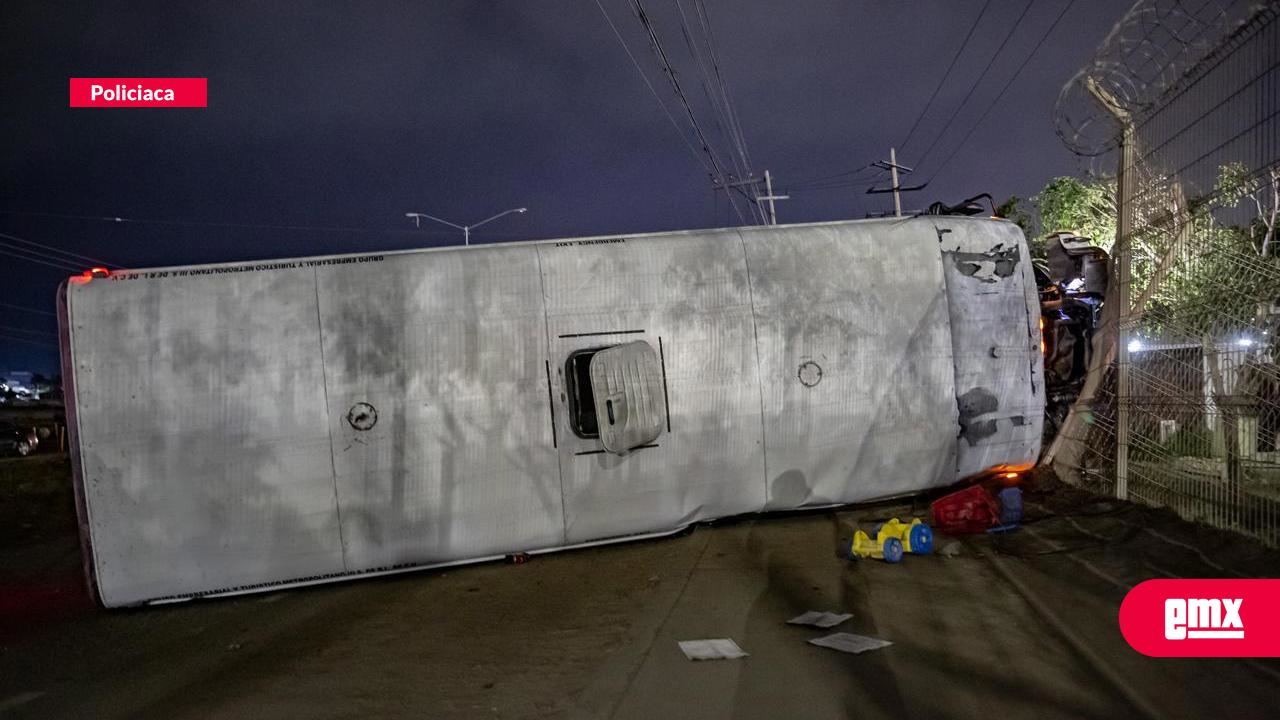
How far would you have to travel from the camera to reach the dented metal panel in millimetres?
7008

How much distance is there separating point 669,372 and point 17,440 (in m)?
25.5

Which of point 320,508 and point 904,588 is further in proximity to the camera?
point 320,508

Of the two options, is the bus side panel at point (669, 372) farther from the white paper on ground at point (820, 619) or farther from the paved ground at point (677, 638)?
the white paper on ground at point (820, 619)

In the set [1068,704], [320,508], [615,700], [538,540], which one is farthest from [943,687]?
[320,508]

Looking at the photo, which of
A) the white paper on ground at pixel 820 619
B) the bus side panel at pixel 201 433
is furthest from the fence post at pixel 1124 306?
the bus side panel at pixel 201 433

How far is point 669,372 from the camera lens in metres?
7.39

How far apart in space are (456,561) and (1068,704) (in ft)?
16.7

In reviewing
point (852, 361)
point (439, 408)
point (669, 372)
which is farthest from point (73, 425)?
point (852, 361)

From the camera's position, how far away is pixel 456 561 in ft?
23.3

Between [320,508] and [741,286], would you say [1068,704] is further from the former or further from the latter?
[320,508]

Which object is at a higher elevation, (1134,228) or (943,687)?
(1134,228)

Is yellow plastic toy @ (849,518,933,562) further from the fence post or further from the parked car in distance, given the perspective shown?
the parked car in distance

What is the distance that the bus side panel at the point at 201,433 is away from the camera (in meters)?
6.51

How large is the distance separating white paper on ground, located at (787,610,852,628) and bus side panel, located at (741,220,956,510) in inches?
99.7
